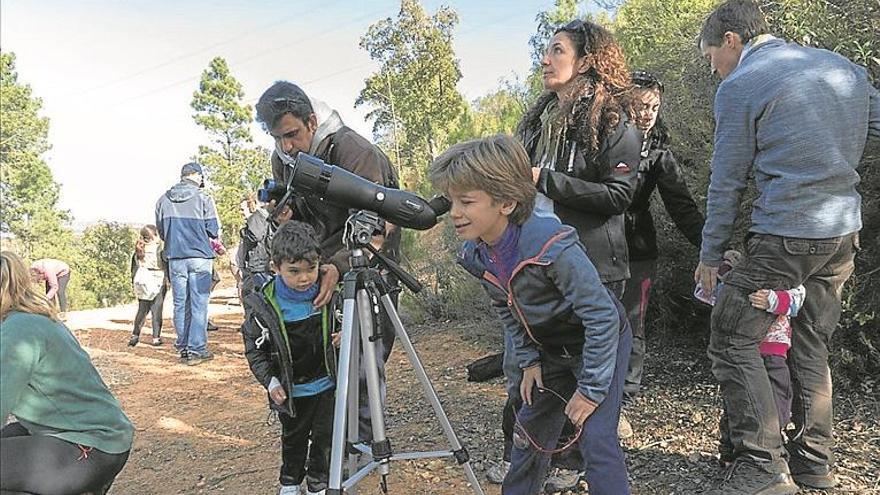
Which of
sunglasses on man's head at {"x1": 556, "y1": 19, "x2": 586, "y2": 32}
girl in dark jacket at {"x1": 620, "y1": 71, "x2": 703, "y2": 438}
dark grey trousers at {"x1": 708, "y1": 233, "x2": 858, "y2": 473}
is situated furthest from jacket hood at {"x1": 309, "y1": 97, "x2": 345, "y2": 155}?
dark grey trousers at {"x1": 708, "y1": 233, "x2": 858, "y2": 473}

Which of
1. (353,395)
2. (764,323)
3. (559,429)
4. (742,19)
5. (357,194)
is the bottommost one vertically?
(559,429)

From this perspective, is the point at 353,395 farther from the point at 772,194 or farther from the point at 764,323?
the point at 772,194

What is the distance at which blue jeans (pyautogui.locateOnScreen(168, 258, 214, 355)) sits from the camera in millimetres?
7195

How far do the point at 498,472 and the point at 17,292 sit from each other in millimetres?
2136

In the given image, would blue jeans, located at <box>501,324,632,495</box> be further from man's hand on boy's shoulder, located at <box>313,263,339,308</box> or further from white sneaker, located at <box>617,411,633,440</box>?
white sneaker, located at <box>617,411,633,440</box>

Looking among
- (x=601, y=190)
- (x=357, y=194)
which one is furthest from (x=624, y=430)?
(x=357, y=194)

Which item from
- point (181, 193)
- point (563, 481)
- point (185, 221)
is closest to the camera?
point (563, 481)

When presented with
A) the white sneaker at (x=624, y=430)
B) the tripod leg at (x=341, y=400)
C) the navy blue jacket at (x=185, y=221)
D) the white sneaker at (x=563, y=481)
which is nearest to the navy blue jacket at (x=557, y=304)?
the tripod leg at (x=341, y=400)

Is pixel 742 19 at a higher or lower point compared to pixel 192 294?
higher

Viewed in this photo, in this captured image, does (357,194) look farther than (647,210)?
No

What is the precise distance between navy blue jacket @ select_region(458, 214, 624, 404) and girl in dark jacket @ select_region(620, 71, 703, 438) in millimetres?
1144

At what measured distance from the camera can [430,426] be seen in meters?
4.29

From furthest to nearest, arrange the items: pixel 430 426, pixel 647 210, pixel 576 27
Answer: pixel 430 426 → pixel 647 210 → pixel 576 27

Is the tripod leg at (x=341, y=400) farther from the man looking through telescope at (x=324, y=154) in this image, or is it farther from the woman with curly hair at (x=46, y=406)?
the woman with curly hair at (x=46, y=406)
